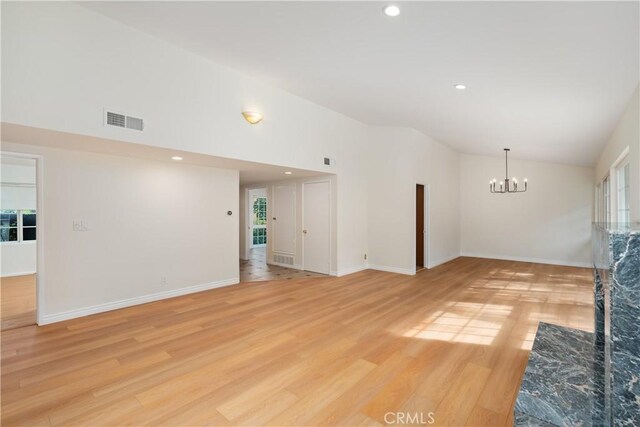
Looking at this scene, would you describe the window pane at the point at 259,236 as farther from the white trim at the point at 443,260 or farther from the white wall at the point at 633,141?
the white wall at the point at 633,141

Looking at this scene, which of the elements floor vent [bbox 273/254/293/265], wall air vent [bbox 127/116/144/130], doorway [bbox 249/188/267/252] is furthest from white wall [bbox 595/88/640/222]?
doorway [bbox 249/188/267/252]

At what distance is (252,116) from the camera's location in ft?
14.4

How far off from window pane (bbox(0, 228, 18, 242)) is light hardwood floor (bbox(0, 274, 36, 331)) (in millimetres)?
988

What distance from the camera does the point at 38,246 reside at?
11.8 ft

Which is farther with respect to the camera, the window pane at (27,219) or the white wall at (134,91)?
the window pane at (27,219)

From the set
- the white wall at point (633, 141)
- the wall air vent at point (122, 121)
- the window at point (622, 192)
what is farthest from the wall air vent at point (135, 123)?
the window at point (622, 192)

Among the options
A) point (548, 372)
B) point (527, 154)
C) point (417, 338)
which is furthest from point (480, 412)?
point (527, 154)

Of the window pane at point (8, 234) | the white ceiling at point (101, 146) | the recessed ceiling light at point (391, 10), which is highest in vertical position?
the recessed ceiling light at point (391, 10)

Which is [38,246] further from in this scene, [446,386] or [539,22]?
[539,22]

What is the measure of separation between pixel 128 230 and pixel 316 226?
11.7 ft

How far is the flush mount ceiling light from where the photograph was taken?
14.4 ft

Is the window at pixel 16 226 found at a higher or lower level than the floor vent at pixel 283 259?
higher

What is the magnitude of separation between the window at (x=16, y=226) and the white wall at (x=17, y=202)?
143 mm

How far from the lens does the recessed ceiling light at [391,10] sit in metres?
2.34
